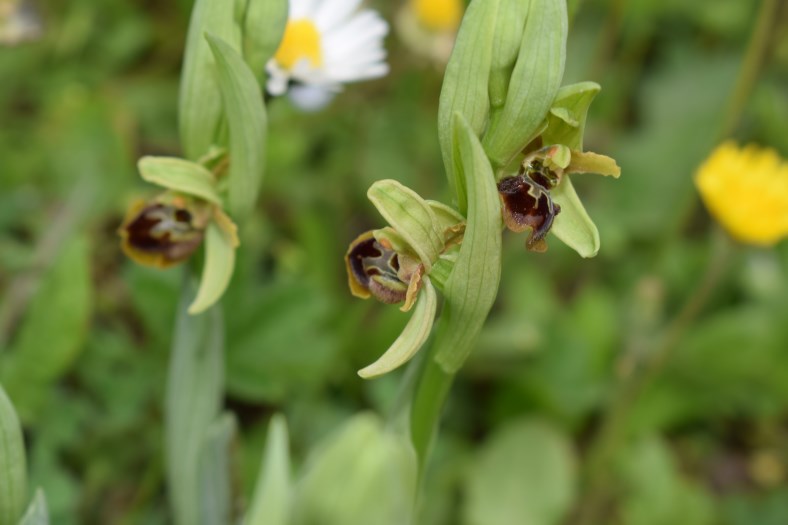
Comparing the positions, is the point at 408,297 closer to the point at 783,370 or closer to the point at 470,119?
the point at 470,119

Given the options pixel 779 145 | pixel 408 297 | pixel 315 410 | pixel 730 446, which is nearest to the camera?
pixel 408 297

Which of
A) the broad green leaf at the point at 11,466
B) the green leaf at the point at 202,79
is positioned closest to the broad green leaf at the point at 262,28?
the green leaf at the point at 202,79

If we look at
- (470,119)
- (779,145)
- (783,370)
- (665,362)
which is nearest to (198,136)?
(470,119)

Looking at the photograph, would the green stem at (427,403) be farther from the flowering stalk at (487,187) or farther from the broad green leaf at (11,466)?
the broad green leaf at (11,466)

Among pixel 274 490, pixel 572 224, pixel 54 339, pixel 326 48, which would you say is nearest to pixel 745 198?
pixel 326 48

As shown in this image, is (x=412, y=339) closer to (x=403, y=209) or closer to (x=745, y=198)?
(x=403, y=209)

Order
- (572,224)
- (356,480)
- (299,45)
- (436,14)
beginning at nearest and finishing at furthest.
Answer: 1. (356,480)
2. (572,224)
3. (299,45)
4. (436,14)
